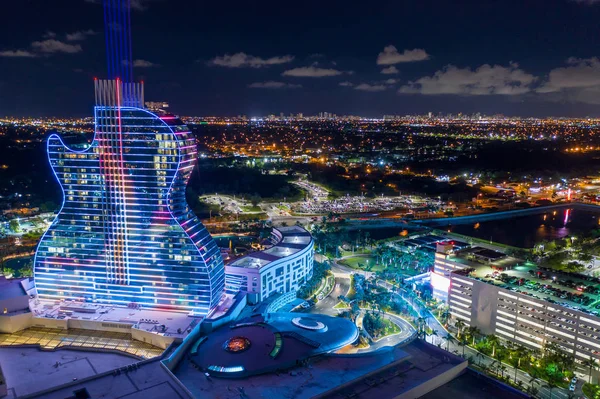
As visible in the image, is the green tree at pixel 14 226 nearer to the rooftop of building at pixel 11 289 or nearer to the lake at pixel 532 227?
the rooftop of building at pixel 11 289

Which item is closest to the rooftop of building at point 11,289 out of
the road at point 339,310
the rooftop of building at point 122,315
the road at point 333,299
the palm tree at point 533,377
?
the rooftop of building at point 122,315

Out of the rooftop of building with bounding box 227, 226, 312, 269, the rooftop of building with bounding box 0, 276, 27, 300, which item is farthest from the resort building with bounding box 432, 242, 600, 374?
the rooftop of building with bounding box 0, 276, 27, 300

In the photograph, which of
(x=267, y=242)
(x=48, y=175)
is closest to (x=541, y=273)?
(x=267, y=242)

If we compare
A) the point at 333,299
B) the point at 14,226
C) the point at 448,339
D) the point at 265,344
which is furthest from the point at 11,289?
the point at 14,226

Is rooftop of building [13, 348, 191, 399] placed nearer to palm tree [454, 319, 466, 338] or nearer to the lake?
palm tree [454, 319, 466, 338]

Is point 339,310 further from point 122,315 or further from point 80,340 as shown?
point 80,340
